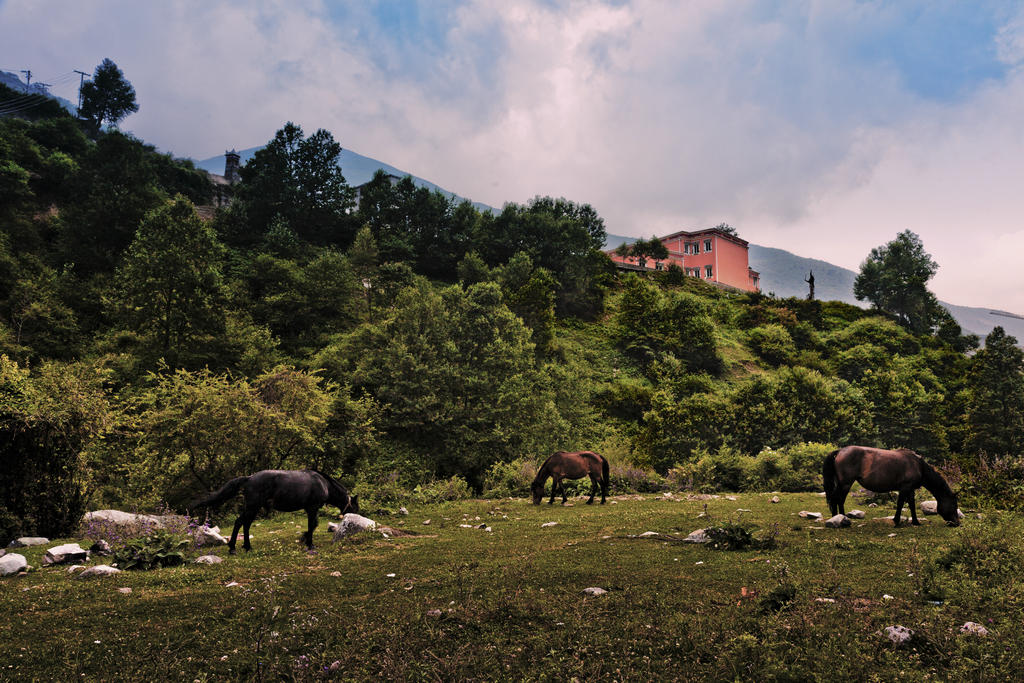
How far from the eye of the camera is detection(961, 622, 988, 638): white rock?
17.0ft

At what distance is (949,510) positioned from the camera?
11180 millimetres

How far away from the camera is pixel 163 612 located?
6.89 metres

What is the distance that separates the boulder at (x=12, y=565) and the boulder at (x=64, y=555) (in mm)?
569

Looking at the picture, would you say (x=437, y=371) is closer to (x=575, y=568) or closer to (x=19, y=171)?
(x=575, y=568)

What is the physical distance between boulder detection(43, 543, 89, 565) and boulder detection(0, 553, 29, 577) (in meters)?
0.57

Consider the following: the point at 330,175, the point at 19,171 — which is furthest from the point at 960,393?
the point at 19,171

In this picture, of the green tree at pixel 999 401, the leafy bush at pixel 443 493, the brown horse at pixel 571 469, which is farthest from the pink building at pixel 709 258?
the brown horse at pixel 571 469

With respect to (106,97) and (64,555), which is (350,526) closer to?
(64,555)

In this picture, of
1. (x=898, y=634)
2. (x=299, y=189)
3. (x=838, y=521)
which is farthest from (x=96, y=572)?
(x=299, y=189)

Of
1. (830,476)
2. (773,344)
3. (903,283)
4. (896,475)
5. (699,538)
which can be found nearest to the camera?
(699,538)

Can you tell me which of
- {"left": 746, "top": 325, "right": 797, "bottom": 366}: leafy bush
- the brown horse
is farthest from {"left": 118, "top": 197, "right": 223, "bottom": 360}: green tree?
{"left": 746, "top": 325, "right": 797, "bottom": 366}: leafy bush

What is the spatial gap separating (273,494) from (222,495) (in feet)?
3.43

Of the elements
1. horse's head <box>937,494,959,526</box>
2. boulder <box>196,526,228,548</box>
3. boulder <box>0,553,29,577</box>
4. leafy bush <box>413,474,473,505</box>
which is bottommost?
leafy bush <box>413,474,473,505</box>

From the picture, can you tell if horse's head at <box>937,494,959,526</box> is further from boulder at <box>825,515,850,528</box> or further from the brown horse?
the brown horse
